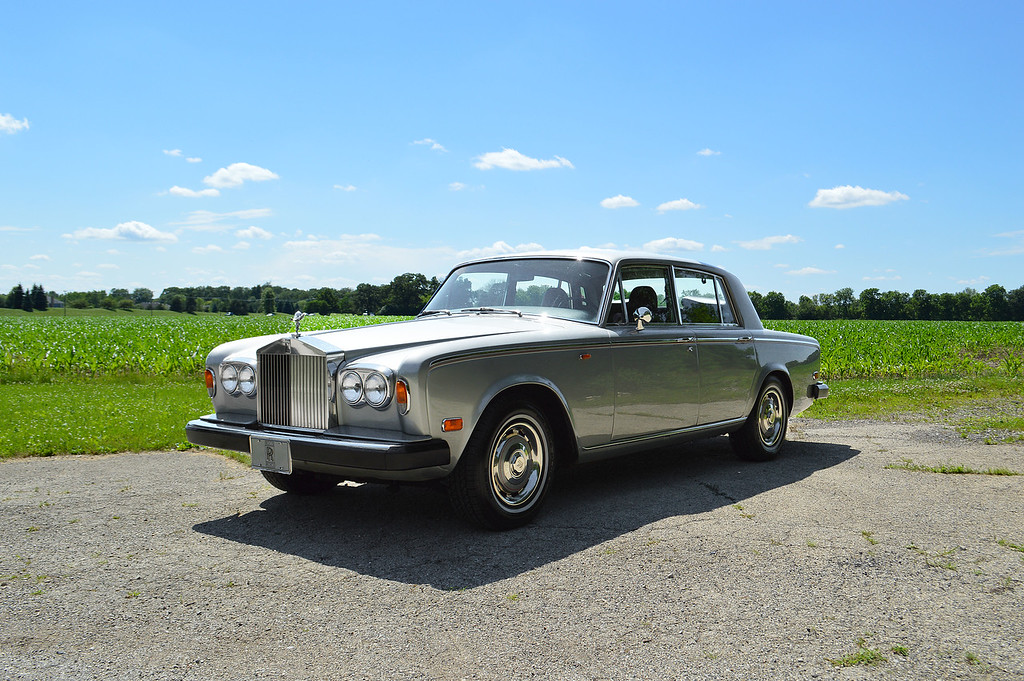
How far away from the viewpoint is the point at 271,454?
4.95 meters

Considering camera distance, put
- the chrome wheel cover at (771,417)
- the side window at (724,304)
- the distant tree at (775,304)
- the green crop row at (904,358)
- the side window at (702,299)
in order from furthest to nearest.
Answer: the distant tree at (775,304), the green crop row at (904,358), the chrome wheel cover at (771,417), the side window at (724,304), the side window at (702,299)

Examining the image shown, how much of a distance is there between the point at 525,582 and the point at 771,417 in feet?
15.1

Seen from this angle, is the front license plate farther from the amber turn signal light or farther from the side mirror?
the side mirror

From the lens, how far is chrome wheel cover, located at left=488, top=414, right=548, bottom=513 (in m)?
5.00

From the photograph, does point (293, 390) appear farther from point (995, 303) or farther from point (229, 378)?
point (995, 303)

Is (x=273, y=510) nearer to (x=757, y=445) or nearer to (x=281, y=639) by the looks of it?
(x=281, y=639)

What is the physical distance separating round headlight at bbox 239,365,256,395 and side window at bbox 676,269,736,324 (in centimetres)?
352

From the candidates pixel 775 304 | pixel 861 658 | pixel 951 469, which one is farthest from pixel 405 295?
pixel 775 304

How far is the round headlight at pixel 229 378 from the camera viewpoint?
557 centimetres

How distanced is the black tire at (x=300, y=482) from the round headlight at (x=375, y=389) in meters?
1.56

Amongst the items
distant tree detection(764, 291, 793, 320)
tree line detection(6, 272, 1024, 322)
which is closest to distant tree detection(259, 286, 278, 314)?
tree line detection(6, 272, 1024, 322)

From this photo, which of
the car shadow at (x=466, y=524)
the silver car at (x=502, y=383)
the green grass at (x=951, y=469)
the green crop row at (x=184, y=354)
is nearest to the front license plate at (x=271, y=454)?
the silver car at (x=502, y=383)

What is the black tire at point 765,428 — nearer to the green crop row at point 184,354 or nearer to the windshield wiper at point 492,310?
the windshield wiper at point 492,310

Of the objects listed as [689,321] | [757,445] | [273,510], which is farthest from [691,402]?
[273,510]
